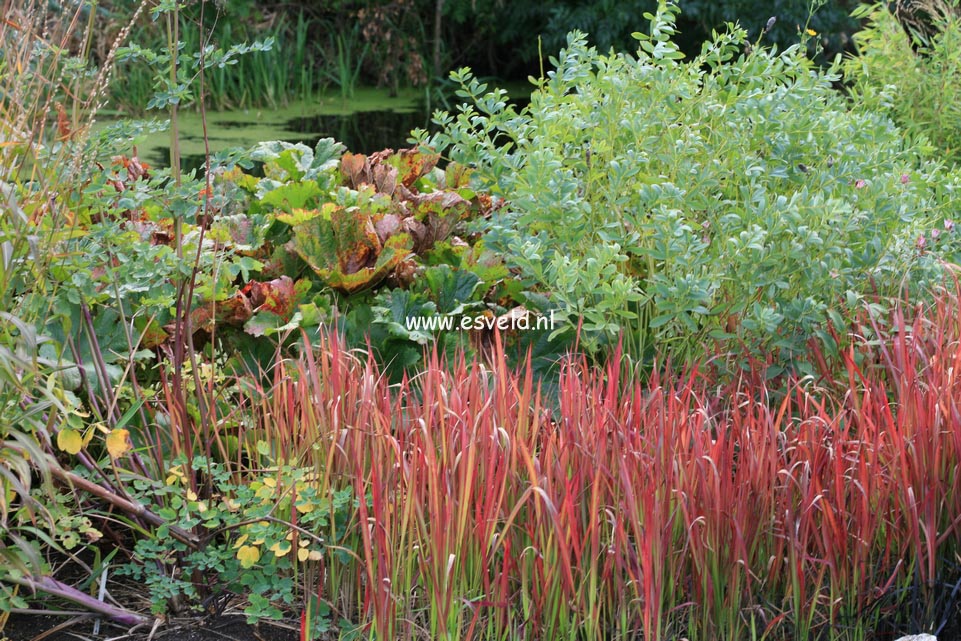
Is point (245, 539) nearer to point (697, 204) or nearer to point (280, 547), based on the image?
point (280, 547)

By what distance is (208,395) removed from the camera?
2.46 m

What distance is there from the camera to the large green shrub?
262 cm

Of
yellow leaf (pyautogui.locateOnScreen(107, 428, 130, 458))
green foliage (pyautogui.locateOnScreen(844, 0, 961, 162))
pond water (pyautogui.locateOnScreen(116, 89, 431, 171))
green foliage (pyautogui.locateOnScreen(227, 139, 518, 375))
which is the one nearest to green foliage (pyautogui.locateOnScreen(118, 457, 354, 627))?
yellow leaf (pyautogui.locateOnScreen(107, 428, 130, 458))

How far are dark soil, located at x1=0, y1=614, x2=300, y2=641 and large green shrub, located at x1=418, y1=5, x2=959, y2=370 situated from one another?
Answer: 39.7 inches

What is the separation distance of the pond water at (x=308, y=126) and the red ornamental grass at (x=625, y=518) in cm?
563

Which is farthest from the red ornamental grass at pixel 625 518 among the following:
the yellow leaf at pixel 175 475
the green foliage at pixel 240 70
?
the green foliage at pixel 240 70

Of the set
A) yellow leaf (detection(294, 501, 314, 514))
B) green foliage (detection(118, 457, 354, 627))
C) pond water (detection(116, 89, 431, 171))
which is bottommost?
green foliage (detection(118, 457, 354, 627))

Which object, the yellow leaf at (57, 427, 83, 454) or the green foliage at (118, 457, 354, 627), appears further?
the green foliage at (118, 457, 354, 627)

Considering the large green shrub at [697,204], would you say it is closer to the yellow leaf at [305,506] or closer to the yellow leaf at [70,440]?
the yellow leaf at [305,506]

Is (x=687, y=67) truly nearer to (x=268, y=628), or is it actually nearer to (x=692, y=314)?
(x=692, y=314)

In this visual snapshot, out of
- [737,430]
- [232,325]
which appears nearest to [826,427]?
[737,430]

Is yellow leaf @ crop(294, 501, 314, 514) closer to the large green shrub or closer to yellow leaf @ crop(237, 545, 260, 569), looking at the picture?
yellow leaf @ crop(237, 545, 260, 569)

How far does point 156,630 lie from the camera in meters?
2.03

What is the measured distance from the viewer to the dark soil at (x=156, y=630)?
6.57 ft
